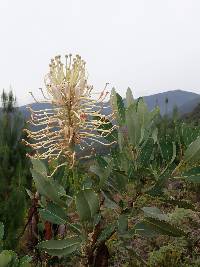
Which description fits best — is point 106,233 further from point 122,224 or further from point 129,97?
point 129,97

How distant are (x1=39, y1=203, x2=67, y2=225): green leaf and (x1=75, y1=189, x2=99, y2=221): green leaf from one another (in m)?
0.17

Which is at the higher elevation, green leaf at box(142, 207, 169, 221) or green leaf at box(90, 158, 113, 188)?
green leaf at box(90, 158, 113, 188)

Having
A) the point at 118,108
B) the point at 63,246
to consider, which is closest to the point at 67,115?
the point at 118,108

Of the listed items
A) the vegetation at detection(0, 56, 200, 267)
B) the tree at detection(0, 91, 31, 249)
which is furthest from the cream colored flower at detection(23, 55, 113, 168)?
the tree at detection(0, 91, 31, 249)

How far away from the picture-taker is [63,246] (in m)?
1.94

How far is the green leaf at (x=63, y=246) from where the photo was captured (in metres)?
1.95

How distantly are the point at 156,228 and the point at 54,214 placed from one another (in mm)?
475

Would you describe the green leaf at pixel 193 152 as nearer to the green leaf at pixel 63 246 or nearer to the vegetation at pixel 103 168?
the vegetation at pixel 103 168

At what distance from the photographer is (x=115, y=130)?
227 cm

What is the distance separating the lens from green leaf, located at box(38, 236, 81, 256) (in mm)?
1946

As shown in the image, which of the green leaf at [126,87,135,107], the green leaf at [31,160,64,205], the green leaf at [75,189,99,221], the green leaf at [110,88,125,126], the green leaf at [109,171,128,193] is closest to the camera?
the green leaf at [75,189,99,221]

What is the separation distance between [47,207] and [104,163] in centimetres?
41

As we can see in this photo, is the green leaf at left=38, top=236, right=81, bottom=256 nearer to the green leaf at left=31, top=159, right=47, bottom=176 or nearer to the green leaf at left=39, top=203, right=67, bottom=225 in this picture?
the green leaf at left=39, top=203, right=67, bottom=225

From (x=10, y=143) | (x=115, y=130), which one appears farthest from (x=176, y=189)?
(x=115, y=130)
